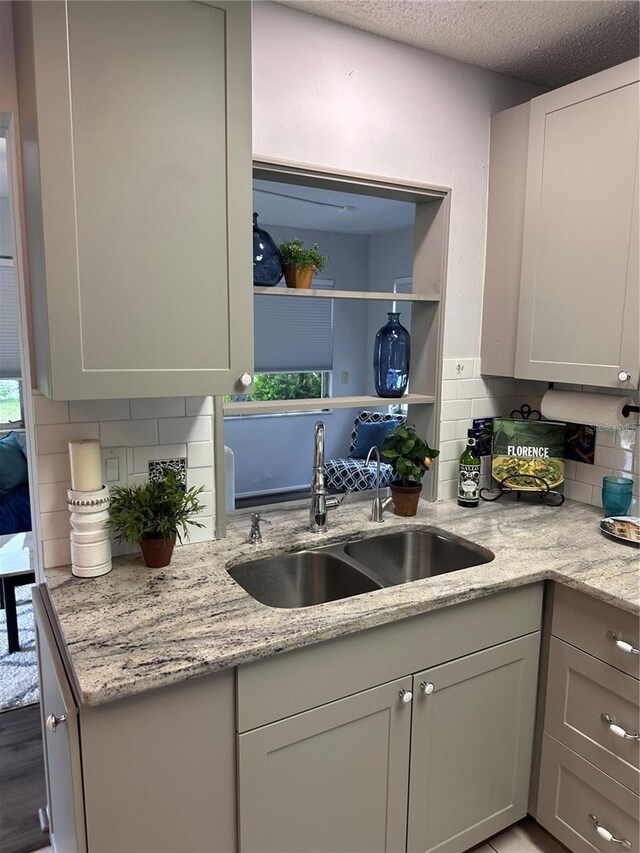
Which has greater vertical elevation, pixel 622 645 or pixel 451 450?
pixel 451 450

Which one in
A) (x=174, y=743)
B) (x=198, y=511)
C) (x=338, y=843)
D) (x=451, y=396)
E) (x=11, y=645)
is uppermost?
(x=451, y=396)

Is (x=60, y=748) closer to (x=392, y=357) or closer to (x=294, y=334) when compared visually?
(x=392, y=357)

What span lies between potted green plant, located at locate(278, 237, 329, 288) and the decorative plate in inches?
51.1

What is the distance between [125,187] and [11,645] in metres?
2.52

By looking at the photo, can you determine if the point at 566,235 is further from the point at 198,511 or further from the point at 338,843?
the point at 338,843

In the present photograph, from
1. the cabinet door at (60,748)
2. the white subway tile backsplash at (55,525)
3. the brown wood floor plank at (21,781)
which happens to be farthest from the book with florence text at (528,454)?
the brown wood floor plank at (21,781)

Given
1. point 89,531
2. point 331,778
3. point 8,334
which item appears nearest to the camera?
point 331,778

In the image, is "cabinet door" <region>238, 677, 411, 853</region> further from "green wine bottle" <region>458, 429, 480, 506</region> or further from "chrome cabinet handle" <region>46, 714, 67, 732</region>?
"green wine bottle" <region>458, 429, 480, 506</region>

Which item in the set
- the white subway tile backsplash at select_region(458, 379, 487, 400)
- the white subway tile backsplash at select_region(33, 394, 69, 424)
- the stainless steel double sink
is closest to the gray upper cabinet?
the white subway tile backsplash at select_region(33, 394, 69, 424)

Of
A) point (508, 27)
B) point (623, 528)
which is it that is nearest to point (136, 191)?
point (508, 27)

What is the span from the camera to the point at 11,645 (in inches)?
113

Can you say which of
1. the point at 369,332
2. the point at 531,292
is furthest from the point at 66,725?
the point at 369,332

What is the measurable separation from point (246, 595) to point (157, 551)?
0.99 ft

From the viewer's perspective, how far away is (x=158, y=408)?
1.73 meters
